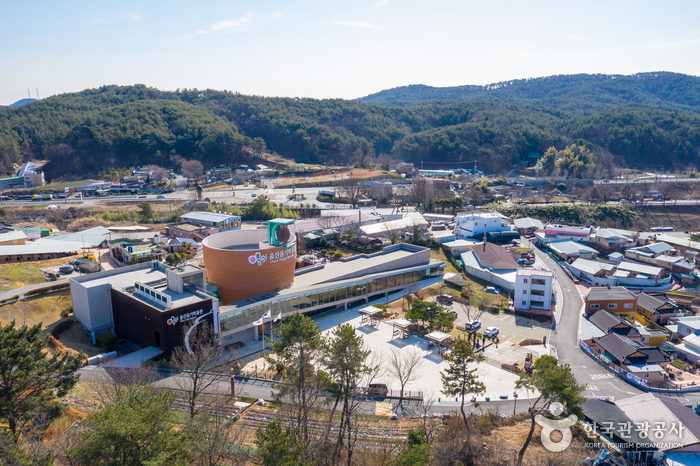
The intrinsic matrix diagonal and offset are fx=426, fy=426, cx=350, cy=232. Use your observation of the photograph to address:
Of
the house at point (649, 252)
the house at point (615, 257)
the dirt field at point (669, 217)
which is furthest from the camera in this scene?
the dirt field at point (669, 217)

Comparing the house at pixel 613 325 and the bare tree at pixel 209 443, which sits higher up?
the bare tree at pixel 209 443

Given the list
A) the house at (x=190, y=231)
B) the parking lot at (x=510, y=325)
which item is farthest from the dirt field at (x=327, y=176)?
the parking lot at (x=510, y=325)

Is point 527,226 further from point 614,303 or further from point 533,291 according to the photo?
point 533,291

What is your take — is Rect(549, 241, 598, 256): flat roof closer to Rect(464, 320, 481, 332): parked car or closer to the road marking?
Rect(464, 320, 481, 332): parked car

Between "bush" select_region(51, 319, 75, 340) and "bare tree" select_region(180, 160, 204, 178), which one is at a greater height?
"bare tree" select_region(180, 160, 204, 178)

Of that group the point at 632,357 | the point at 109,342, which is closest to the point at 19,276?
the point at 109,342

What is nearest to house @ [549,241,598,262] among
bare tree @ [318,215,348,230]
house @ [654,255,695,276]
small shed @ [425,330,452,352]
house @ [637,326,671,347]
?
house @ [654,255,695,276]

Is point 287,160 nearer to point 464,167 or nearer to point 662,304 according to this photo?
point 464,167

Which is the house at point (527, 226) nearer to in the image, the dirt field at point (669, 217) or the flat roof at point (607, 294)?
the dirt field at point (669, 217)
